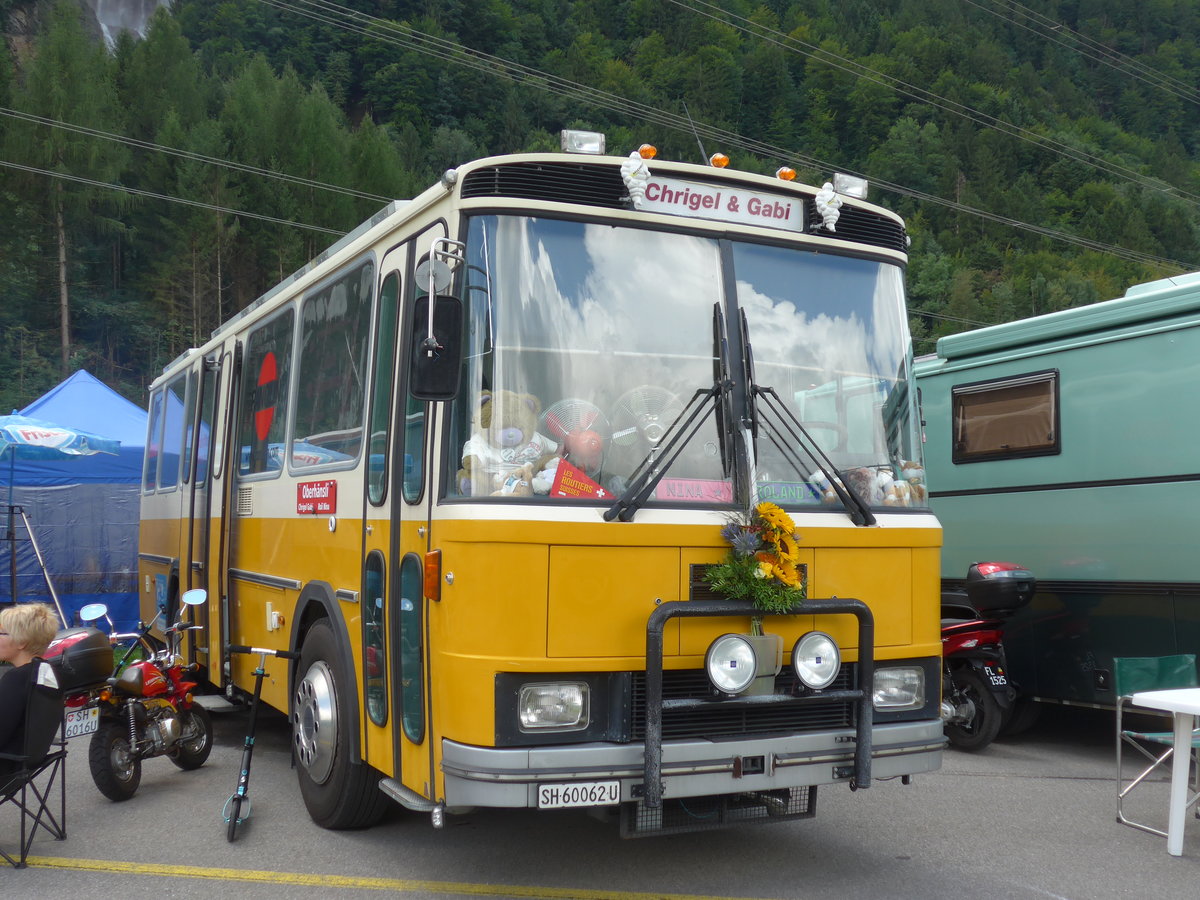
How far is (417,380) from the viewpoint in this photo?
4.44 meters

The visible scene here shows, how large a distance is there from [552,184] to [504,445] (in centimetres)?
111

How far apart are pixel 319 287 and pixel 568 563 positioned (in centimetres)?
291

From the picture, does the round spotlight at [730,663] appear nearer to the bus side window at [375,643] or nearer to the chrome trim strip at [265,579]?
the bus side window at [375,643]

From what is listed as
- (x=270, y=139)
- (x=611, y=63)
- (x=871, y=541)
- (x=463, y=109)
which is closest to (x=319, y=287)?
(x=871, y=541)

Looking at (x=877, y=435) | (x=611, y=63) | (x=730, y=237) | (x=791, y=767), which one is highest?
(x=611, y=63)

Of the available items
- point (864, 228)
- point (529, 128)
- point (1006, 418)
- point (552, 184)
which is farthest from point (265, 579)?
point (529, 128)

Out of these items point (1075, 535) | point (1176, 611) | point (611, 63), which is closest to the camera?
point (1176, 611)

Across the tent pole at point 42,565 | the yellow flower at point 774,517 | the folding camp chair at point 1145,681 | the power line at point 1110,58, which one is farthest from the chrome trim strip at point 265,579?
the power line at point 1110,58

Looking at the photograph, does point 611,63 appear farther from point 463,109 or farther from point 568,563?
point 568,563

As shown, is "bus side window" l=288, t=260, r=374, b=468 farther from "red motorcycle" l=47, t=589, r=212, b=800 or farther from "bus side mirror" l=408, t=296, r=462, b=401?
"red motorcycle" l=47, t=589, r=212, b=800

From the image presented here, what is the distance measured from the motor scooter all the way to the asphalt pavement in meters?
1.27

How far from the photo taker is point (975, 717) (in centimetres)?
858

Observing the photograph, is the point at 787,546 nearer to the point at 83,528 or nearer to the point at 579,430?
the point at 579,430

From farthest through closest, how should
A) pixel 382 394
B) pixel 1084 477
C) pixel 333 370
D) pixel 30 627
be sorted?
pixel 1084 477 → pixel 333 370 → pixel 30 627 → pixel 382 394
